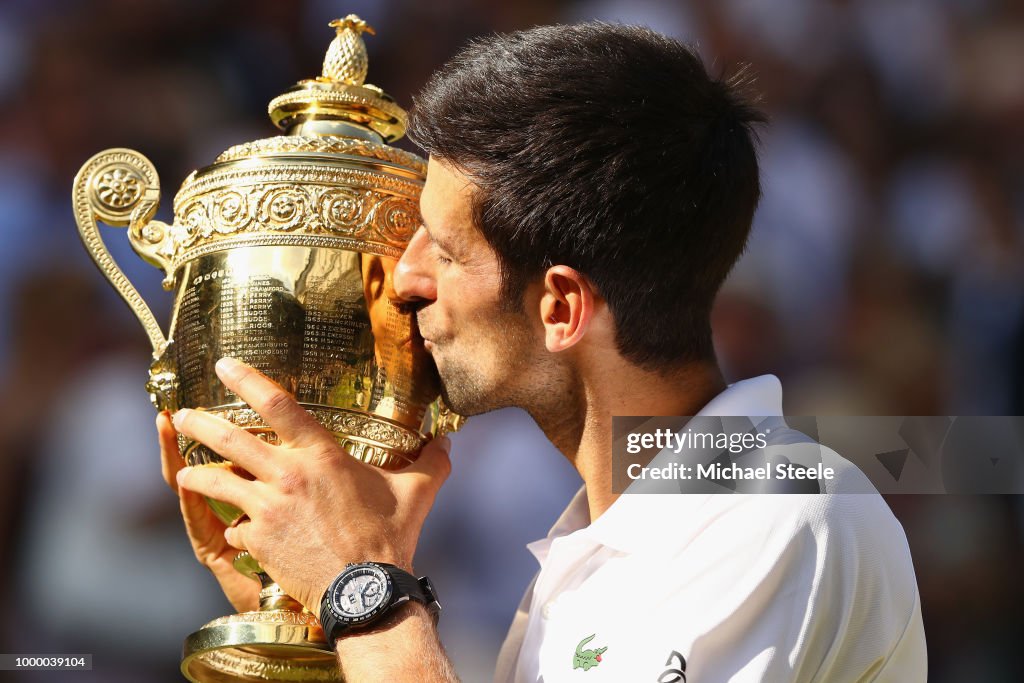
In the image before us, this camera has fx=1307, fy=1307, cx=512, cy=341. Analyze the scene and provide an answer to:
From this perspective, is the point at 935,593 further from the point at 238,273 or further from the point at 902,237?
the point at 238,273

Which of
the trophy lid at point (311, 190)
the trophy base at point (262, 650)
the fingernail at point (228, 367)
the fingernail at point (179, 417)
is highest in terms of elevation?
the trophy lid at point (311, 190)

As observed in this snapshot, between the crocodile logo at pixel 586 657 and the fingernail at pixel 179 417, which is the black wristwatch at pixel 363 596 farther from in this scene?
the fingernail at pixel 179 417

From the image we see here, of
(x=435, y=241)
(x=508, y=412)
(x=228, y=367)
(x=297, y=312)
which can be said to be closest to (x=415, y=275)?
(x=435, y=241)

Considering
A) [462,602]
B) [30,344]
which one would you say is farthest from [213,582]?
[30,344]

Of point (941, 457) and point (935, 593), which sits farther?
point (935, 593)

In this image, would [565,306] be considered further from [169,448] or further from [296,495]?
[169,448]

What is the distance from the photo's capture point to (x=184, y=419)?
1.78m

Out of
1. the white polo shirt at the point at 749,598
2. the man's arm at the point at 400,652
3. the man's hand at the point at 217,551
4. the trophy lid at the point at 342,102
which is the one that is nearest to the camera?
the white polo shirt at the point at 749,598

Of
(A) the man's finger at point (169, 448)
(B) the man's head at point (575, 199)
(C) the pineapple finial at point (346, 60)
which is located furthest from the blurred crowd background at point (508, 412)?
(B) the man's head at point (575, 199)

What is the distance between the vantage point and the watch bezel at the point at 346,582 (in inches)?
64.3

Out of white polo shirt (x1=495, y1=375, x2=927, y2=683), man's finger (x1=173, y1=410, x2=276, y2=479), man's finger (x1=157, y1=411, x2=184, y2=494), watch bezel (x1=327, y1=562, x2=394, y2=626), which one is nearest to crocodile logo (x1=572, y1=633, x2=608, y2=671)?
white polo shirt (x1=495, y1=375, x2=927, y2=683)

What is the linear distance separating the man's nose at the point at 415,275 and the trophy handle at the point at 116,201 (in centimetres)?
41

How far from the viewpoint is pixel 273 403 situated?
5.63 feet

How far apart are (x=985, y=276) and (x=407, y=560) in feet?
10.9
